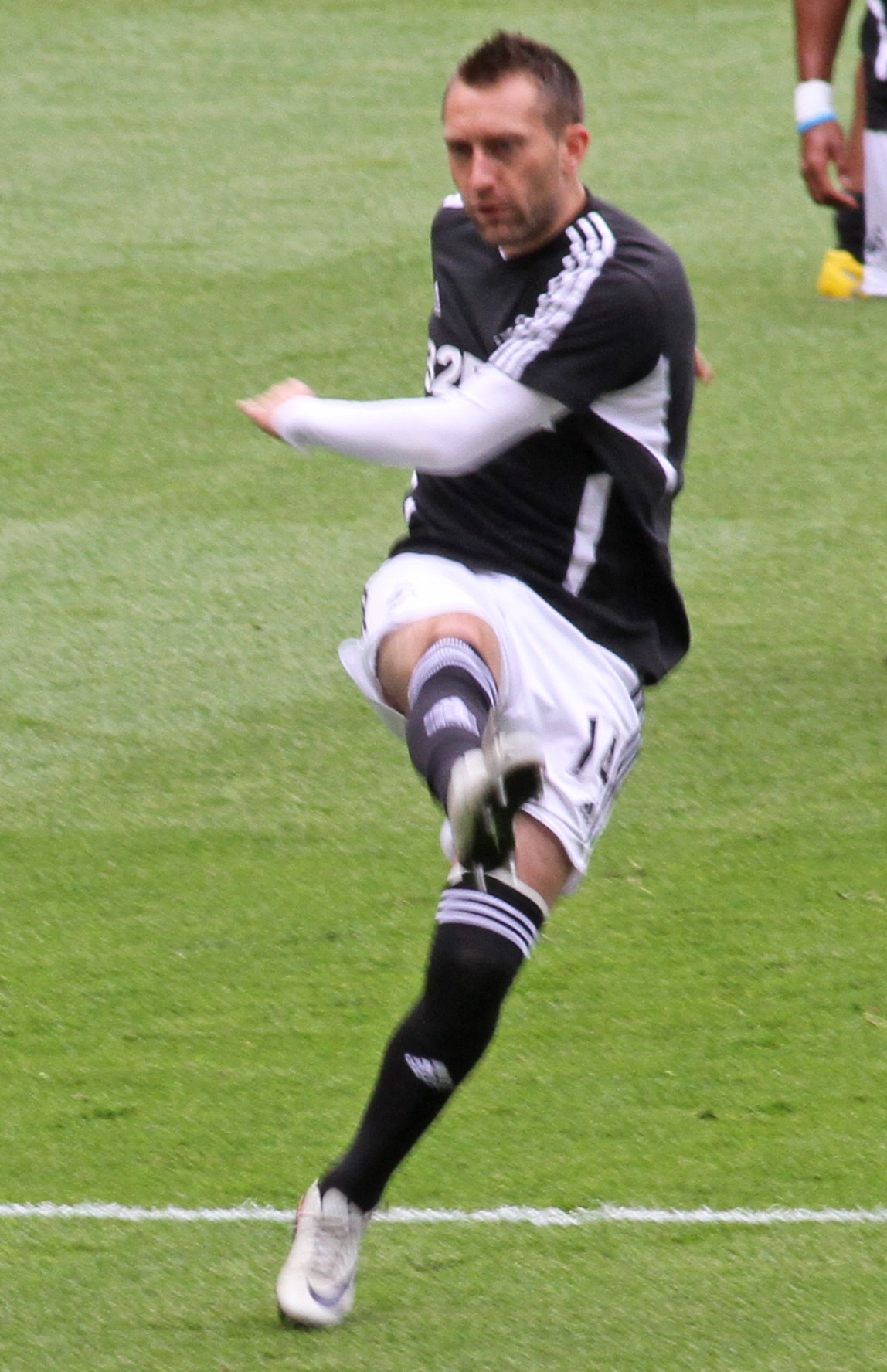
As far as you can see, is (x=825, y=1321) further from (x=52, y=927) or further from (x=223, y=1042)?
(x=52, y=927)

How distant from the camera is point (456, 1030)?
11.2ft

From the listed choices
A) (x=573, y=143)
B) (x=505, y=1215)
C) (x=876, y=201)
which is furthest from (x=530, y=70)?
(x=876, y=201)

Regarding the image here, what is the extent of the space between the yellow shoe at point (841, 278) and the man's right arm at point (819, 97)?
11.5 ft

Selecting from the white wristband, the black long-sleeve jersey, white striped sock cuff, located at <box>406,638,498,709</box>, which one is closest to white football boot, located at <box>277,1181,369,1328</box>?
white striped sock cuff, located at <box>406,638,498,709</box>

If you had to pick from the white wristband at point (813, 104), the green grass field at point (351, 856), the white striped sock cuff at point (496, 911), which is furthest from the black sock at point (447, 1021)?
the white wristband at point (813, 104)

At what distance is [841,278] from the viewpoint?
10875 millimetres

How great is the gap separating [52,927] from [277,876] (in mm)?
553

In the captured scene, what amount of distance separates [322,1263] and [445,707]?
83 cm

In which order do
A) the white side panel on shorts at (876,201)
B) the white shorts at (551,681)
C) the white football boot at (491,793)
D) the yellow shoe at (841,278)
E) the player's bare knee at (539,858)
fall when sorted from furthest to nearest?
the yellow shoe at (841,278) < the white side panel on shorts at (876,201) < the white shorts at (551,681) < the player's bare knee at (539,858) < the white football boot at (491,793)

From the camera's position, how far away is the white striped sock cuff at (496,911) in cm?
341

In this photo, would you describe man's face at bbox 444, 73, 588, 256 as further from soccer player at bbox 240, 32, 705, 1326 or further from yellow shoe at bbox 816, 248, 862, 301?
yellow shoe at bbox 816, 248, 862, 301

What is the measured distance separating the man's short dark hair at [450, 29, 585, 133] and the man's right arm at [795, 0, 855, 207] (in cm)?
306

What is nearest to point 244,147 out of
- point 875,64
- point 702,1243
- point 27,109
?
point 27,109

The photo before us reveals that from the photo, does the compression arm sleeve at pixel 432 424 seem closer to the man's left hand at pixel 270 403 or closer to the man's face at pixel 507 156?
the man's left hand at pixel 270 403
